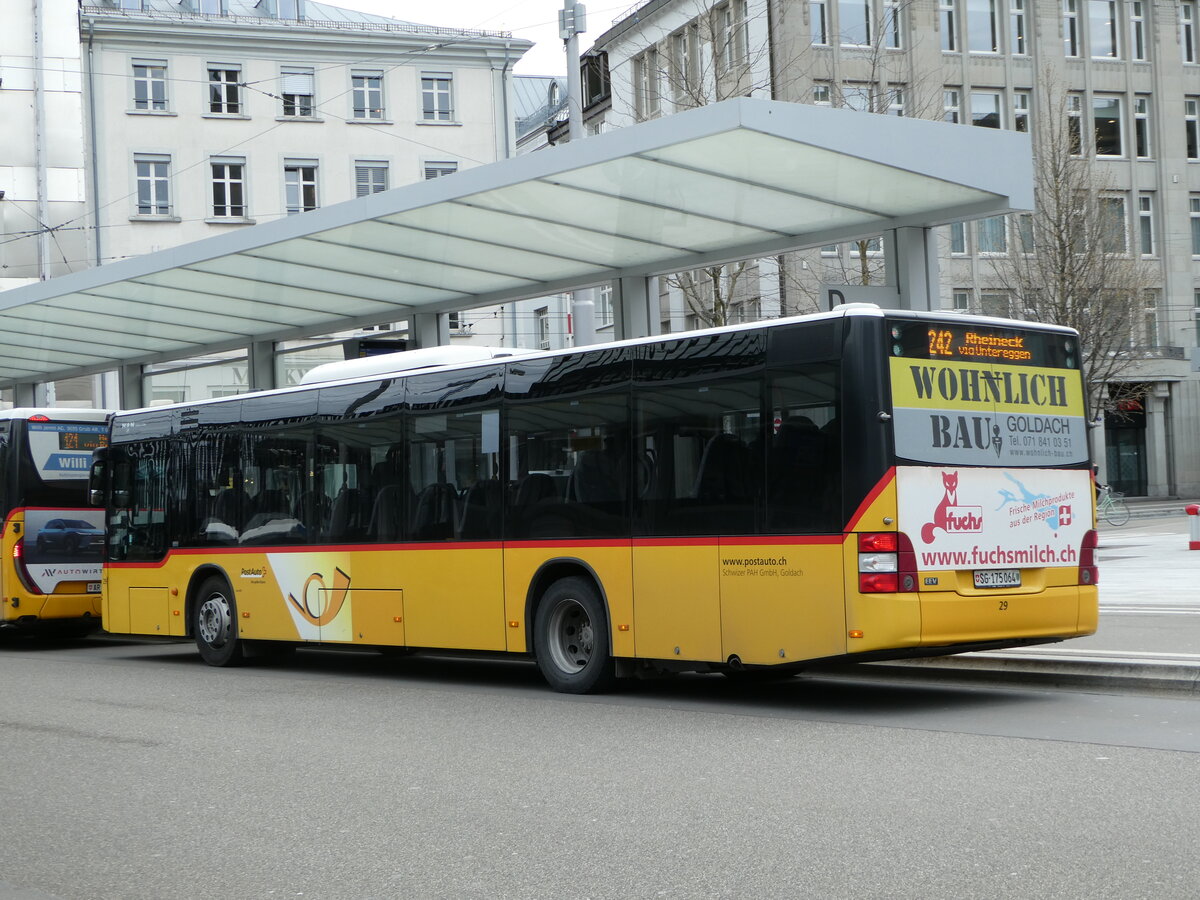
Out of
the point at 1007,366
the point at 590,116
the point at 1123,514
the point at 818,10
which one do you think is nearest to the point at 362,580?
the point at 1007,366

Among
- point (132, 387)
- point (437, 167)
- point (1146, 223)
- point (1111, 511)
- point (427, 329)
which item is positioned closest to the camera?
point (427, 329)

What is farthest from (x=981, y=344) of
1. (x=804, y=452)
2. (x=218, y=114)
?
(x=218, y=114)

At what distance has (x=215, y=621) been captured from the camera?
16.6 metres

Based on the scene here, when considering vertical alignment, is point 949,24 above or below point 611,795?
above

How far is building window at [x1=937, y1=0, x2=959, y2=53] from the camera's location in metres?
51.3

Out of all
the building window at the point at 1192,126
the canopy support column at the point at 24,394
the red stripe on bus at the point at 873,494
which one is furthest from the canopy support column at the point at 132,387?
the building window at the point at 1192,126

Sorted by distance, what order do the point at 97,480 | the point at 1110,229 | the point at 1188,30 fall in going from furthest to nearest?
the point at 1188,30, the point at 1110,229, the point at 97,480

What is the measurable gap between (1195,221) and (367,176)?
29.1 metres

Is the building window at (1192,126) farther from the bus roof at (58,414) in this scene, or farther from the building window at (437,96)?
→ the bus roof at (58,414)

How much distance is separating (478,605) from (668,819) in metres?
6.40

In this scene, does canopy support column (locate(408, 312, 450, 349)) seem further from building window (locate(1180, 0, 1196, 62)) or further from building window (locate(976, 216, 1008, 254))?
building window (locate(1180, 0, 1196, 62))

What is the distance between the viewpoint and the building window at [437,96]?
57.1 metres

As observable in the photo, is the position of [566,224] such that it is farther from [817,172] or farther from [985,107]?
[985,107]

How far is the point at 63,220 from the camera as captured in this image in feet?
162
